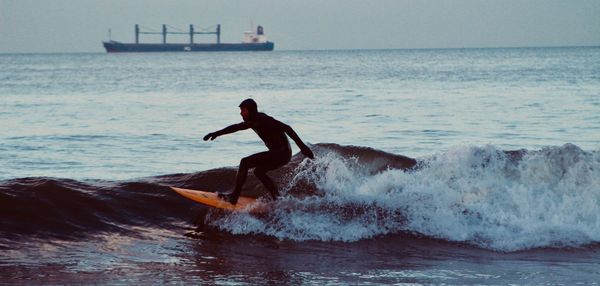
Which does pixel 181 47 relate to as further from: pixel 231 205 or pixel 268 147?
pixel 268 147

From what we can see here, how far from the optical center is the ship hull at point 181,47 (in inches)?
6688

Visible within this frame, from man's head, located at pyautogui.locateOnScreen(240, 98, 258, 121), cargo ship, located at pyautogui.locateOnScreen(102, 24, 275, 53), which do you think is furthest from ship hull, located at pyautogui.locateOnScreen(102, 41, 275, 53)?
man's head, located at pyautogui.locateOnScreen(240, 98, 258, 121)

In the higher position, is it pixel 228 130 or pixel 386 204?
pixel 228 130

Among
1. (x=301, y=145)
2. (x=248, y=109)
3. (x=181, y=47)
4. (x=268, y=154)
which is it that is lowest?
Answer: (x=181, y=47)

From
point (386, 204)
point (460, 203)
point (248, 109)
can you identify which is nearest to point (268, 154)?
point (248, 109)

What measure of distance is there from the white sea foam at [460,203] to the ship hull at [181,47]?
158013 millimetres

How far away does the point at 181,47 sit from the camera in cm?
17788

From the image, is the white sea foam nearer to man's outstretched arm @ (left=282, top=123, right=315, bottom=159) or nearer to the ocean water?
the ocean water

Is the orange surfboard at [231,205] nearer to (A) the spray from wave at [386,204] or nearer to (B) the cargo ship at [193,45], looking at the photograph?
(A) the spray from wave at [386,204]

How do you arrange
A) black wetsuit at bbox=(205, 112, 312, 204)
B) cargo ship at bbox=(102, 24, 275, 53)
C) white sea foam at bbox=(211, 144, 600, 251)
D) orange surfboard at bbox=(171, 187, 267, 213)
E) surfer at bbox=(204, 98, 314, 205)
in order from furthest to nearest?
cargo ship at bbox=(102, 24, 275, 53) → orange surfboard at bbox=(171, 187, 267, 213) → white sea foam at bbox=(211, 144, 600, 251) → black wetsuit at bbox=(205, 112, 312, 204) → surfer at bbox=(204, 98, 314, 205)

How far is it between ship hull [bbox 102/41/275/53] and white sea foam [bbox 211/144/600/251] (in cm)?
15801

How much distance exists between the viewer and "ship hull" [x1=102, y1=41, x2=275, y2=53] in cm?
16988

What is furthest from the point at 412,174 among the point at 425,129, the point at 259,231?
the point at 425,129

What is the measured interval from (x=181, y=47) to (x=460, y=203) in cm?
17007
